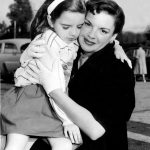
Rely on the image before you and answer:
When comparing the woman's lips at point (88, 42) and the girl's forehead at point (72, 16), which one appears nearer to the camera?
the girl's forehead at point (72, 16)

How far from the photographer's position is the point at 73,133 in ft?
7.25

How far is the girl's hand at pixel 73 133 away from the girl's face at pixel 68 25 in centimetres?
45

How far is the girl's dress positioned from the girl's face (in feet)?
0.11

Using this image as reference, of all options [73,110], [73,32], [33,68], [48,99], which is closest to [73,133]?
[73,110]

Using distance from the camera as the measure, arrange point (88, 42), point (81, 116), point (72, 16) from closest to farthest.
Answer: point (81, 116) < point (72, 16) < point (88, 42)

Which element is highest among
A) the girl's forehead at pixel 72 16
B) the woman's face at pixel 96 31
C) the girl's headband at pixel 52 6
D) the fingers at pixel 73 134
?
the girl's headband at pixel 52 6

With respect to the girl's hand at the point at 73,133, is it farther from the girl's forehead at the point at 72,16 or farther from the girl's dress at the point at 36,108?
the girl's forehead at the point at 72,16

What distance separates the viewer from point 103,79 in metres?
2.29

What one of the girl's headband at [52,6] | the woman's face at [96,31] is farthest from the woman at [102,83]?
the girl's headband at [52,6]

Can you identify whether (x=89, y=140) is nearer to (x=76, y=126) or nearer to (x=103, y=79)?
(x=76, y=126)

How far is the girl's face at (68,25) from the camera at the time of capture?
2287 mm

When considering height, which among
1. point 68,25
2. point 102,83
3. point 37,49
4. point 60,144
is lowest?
point 60,144

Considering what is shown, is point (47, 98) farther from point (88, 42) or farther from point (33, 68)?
point (88, 42)

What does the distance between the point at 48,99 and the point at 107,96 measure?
0.29 metres
